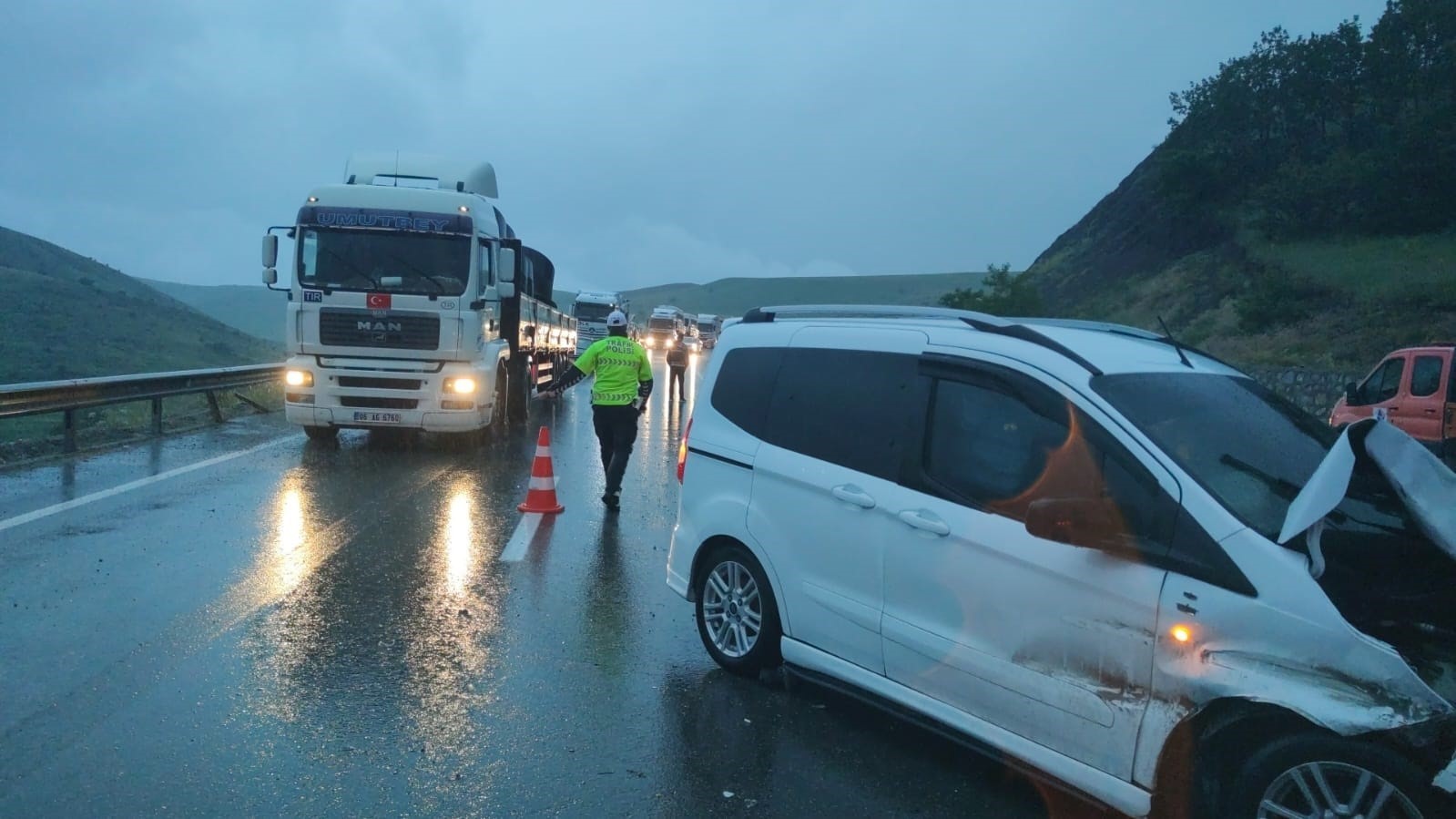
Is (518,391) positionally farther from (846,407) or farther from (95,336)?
(95,336)

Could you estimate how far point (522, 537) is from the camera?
9281 mm

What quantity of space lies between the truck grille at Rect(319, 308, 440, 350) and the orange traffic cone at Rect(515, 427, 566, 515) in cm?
414

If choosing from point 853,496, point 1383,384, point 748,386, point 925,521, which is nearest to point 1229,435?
point 925,521

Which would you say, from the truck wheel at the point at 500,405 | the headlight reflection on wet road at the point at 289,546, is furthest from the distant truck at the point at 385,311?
the headlight reflection on wet road at the point at 289,546

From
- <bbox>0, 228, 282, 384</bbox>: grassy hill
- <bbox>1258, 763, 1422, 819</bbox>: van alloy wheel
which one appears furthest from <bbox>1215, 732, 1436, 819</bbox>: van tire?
<bbox>0, 228, 282, 384</bbox>: grassy hill

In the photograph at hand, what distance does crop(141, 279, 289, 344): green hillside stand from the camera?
4422 inches

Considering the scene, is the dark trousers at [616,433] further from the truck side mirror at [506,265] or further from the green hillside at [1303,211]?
the green hillside at [1303,211]

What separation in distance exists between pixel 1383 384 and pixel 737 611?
12.1 meters

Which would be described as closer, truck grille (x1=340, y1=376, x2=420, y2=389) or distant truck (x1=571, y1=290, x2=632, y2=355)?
truck grille (x1=340, y1=376, x2=420, y2=389)

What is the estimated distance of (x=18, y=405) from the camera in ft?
40.7

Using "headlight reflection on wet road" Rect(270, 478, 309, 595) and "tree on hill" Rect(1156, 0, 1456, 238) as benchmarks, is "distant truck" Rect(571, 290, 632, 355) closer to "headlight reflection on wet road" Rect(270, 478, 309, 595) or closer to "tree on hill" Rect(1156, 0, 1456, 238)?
"tree on hill" Rect(1156, 0, 1456, 238)

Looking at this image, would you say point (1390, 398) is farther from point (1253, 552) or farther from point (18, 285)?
point (18, 285)

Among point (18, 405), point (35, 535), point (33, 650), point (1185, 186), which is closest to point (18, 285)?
point (18, 405)

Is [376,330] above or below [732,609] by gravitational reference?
above
